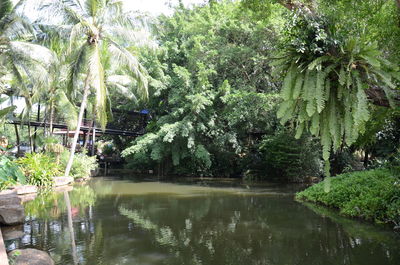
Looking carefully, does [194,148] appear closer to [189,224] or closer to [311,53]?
[189,224]

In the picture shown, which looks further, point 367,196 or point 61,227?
point 367,196

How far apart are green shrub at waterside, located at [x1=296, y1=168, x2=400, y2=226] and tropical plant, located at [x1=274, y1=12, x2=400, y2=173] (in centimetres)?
298

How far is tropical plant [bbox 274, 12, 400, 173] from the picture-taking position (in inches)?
120

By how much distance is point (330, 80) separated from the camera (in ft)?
10.7

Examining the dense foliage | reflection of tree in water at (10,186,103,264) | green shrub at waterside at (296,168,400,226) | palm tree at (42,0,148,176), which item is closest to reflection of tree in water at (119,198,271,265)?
reflection of tree in water at (10,186,103,264)

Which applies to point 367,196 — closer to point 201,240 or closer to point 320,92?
point 201,240

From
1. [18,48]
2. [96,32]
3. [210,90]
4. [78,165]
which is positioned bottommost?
[78,165]

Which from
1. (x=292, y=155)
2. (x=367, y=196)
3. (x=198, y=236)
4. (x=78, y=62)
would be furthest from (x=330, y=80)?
(x=292, y=155)

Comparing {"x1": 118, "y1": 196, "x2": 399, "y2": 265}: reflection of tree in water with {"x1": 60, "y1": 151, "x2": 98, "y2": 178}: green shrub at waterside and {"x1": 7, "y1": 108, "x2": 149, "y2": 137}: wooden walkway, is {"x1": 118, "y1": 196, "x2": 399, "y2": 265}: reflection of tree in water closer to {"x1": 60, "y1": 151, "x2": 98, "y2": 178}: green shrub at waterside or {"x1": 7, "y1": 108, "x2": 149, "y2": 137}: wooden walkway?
{"x1": 60, "y1": 151, "x2": 98, "y2": 178}: green shrub at waterside

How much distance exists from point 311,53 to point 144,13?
11.3 m

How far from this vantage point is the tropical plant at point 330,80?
304 centimetres

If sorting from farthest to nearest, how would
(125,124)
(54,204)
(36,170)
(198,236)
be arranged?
(125,124) → (36,170) → (54,204) → (198,236)

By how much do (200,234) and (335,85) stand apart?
403cm

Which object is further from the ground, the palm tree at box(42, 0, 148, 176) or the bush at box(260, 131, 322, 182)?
the palm tree at box(42, 0, 148, 176)
